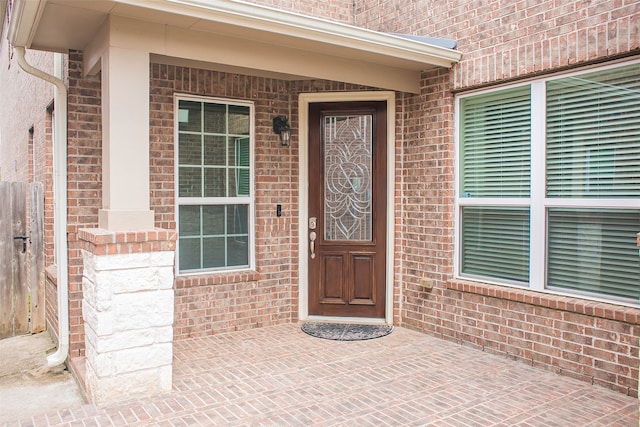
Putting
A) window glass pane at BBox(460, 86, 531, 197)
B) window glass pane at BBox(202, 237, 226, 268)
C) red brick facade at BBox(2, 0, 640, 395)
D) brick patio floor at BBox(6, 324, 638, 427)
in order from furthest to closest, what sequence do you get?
window glass pane at BBox(202, 237, 226, 268) < window glass pane at BBox(460, 86, 531, 197) < red brick facade at BBox(2, 0, 640, 395) < brick patio floor at BBox(6, 324, 638, 427)

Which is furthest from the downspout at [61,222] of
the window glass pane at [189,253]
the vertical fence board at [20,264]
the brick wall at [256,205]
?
the vertical fence board at [20,264]

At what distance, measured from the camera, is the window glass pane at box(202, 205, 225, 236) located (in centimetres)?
527

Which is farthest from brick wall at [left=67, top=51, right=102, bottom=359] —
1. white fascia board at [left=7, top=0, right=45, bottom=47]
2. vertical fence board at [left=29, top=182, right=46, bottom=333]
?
vertical fence board at [left=29, top=182, right=46, bottom=333]

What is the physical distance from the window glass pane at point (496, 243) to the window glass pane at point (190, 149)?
105 inches

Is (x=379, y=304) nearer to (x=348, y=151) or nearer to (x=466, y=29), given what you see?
(x=348, y=151)

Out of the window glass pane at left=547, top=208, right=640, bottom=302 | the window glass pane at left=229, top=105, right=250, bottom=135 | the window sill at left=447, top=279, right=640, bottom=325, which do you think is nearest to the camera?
the window sill at left=447, top=279, right=640, bottom=325

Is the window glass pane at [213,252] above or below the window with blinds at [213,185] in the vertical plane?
below

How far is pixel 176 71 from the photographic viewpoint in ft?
16.4

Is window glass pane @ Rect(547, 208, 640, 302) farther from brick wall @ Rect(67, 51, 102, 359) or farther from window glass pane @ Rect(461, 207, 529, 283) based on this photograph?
brick wall @ Rect(67, 51, 102, 359)

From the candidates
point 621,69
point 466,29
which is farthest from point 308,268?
point 621,69

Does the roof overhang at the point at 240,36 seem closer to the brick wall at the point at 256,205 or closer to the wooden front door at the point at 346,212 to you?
the brick wall at the point at 256,205

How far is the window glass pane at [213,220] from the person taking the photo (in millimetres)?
5266

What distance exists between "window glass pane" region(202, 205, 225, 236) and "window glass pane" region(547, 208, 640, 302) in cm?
311

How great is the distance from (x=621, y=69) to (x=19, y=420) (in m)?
4.75
